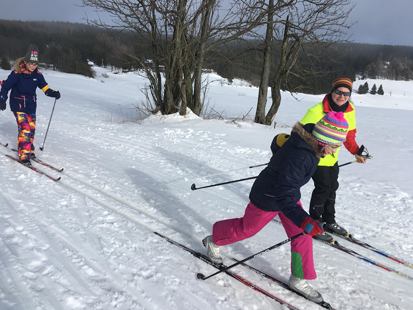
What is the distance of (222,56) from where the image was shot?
9797 millimetres

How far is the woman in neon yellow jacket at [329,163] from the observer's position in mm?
2905

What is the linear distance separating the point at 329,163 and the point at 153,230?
207 centimetres

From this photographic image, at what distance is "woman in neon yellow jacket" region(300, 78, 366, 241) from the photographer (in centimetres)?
290

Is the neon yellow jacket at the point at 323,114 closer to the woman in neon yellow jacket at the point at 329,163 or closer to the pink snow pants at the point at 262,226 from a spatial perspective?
the woman in neon yellow jacket at the point at 329,163

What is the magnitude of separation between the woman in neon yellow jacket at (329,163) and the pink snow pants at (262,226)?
983 millimetres

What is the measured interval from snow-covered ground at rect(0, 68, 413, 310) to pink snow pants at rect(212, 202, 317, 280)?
0.86 ft

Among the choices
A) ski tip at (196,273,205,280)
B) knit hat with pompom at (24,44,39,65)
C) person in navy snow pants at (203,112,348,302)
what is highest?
knit hat with pompom at (24,44,39,65)

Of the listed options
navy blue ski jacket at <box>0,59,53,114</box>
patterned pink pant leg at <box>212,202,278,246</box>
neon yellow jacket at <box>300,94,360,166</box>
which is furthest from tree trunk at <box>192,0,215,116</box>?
patterned pink pant leg at <box>212,202,278,246</box>

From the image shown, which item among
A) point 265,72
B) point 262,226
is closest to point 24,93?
point 262,226

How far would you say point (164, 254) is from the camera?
2.74 meters

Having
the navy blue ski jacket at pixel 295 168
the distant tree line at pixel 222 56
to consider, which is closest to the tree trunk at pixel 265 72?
the distant tree line at pixel 222 56

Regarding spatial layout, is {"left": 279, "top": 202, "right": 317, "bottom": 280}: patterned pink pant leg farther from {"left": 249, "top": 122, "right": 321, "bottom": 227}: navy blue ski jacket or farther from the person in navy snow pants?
{"left": 249, "top": 122, "right": 321, "bottom": 227}: navy blue ski jacket

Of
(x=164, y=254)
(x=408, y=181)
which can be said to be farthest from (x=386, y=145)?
(x=164, y=254)

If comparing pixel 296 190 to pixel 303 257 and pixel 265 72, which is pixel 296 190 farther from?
pixel 265 72
